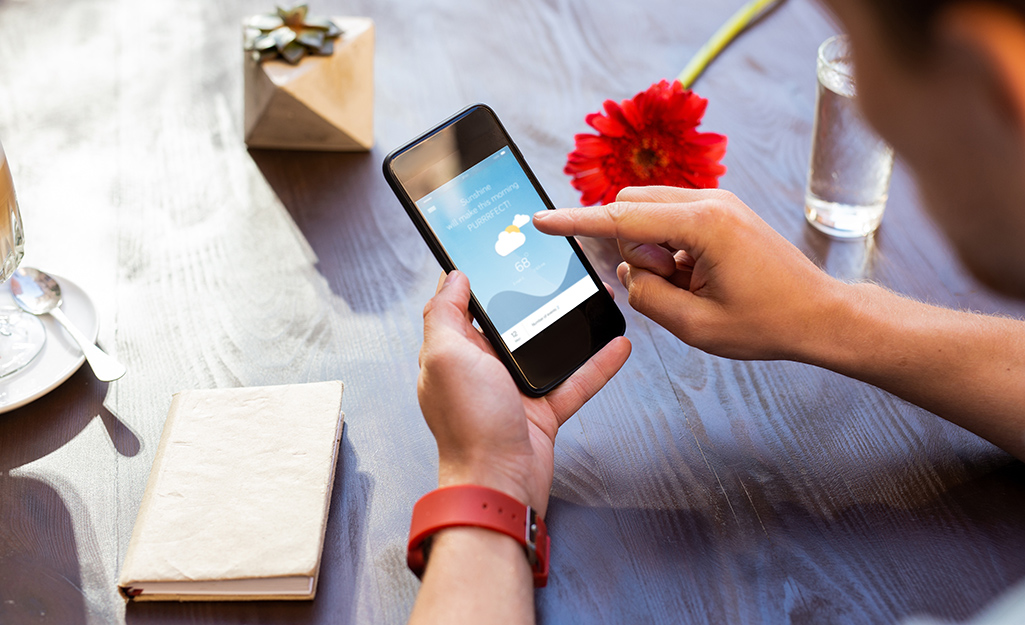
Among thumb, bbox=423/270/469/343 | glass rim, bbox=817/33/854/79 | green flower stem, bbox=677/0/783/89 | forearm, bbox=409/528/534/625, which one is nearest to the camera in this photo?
forearm, bbox=409/528/534/625

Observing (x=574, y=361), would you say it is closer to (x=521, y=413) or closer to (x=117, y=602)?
(x=521, y=413)

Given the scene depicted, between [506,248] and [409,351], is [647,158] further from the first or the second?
[409,351]

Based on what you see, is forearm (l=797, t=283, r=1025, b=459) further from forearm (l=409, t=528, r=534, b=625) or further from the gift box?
the gift box

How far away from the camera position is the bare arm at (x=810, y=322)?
778 mm

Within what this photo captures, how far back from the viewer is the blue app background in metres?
0.84

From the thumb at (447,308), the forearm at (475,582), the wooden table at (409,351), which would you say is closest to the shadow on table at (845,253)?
the wooden table at (409,351)

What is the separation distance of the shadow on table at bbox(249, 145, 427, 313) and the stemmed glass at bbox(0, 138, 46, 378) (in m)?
A: 0.33

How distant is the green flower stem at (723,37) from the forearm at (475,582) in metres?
0.86

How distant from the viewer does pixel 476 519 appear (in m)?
0.66

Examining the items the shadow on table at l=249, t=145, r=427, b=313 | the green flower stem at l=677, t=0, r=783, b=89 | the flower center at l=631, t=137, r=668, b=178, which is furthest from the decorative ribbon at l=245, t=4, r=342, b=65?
the green flower stem at l=677, t=0, r=783, b=89

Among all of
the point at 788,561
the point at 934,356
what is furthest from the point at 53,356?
the point at 934,356

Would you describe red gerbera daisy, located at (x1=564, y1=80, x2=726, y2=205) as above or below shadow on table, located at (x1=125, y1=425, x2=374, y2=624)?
above

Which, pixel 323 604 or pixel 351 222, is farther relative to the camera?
pixel 351 222

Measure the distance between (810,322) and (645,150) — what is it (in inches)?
12.6
